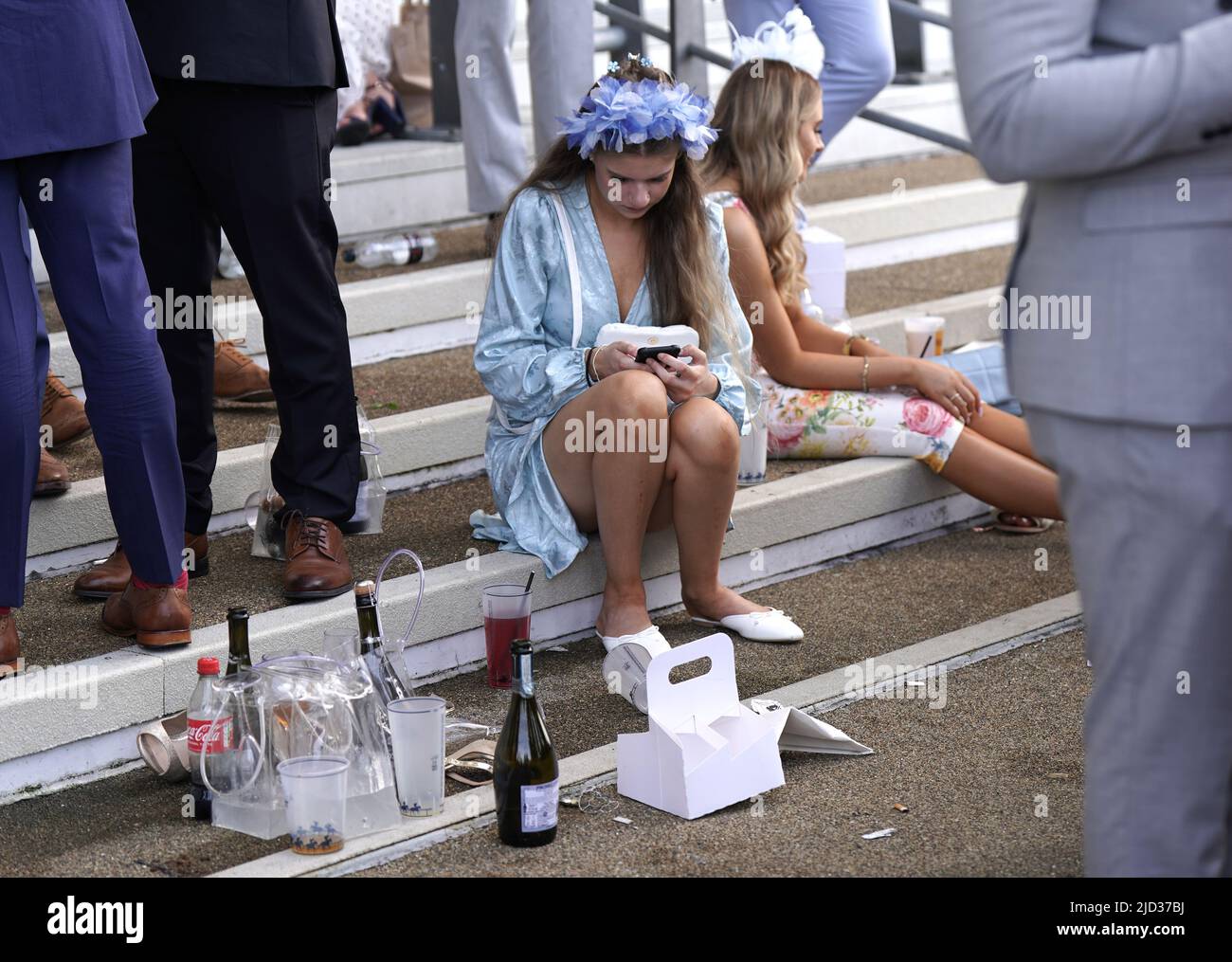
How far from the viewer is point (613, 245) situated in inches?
141

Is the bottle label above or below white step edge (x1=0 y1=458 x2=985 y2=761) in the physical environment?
below

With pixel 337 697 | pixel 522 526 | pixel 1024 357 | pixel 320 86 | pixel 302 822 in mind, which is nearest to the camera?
pixel 1024 357

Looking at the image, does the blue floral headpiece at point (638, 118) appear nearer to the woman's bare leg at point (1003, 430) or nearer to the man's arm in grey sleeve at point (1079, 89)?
the woman's bare leg at point (1003, 430)

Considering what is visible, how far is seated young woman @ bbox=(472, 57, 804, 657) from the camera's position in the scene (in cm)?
338

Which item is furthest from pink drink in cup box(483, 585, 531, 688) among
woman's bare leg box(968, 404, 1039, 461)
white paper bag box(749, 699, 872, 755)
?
woman's bare leg box(968, 404, 1039, 461)

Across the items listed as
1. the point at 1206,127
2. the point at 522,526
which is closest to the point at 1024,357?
the point at 1206,127

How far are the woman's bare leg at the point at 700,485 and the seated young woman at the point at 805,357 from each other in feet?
2.55

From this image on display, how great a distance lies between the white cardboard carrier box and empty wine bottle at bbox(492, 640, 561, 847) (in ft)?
0.74

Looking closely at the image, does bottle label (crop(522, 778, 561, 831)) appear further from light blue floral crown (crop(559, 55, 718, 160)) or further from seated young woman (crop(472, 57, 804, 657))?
light blue floral crown (crop(559, 55, 718, 160))

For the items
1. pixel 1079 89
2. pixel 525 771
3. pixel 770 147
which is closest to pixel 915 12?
pixel 770 147

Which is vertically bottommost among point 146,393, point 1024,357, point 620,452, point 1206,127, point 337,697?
point 337,697

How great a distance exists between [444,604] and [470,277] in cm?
177
